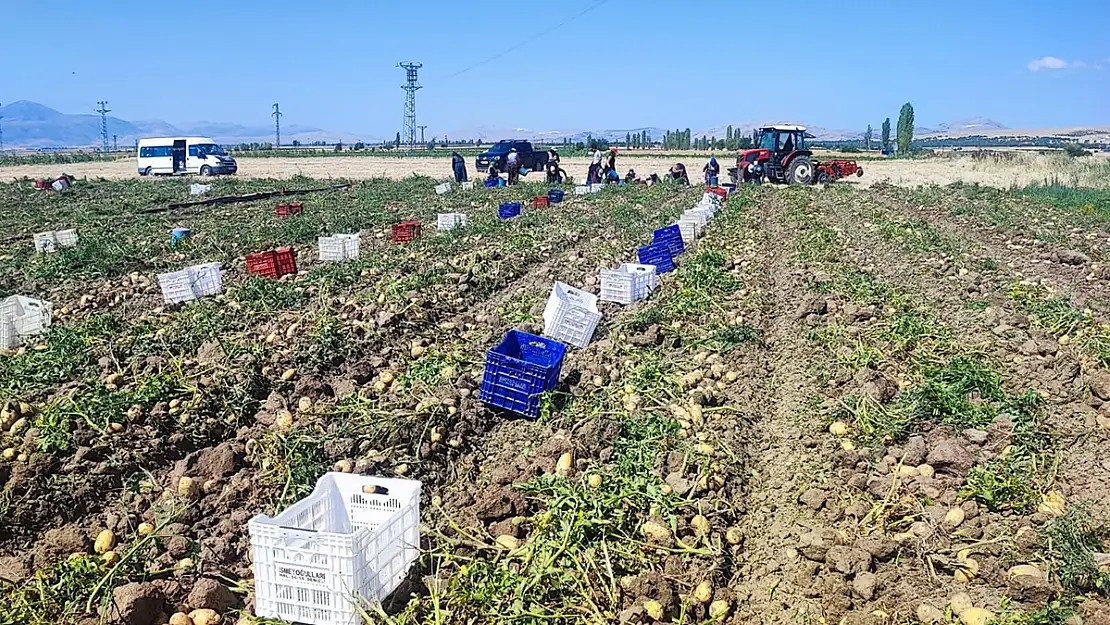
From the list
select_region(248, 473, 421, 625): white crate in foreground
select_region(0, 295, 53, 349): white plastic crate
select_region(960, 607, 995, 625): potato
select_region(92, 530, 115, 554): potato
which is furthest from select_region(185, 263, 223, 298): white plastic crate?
select_region(960, 607, 995, 625): potato

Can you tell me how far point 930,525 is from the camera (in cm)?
423

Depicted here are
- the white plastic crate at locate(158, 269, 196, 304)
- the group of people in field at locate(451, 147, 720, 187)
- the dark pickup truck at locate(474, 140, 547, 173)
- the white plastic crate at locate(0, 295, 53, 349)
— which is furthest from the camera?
the dark pickup truck at locate(474, 140, 547, 173)

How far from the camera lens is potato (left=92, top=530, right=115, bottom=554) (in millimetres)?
4109

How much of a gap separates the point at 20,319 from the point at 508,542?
6010 mm

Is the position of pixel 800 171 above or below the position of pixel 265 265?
above

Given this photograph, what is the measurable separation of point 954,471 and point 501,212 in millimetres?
12799

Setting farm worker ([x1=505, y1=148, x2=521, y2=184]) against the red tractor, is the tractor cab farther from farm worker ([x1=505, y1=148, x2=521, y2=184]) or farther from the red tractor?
farm worker ([x1=505, y1=148, x2=521, y2=184])

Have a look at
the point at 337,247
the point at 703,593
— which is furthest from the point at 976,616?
the point at 337,247

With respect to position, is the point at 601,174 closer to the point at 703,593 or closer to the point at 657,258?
the point at 657,258

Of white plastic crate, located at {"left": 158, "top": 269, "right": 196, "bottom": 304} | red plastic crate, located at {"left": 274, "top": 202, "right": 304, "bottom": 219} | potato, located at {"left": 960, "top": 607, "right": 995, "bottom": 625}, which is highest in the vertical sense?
red plastic crate, located at {"left": 274, "top": 202, "right": 304, "bottom": 219}

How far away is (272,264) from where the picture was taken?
1022cm

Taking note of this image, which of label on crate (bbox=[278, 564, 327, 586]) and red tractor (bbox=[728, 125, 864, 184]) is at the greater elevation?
red tractor (bbox=[728, 125, 864, 184])

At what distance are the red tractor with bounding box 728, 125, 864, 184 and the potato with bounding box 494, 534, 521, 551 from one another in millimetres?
22981

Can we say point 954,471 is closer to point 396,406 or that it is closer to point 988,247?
point 396,406
